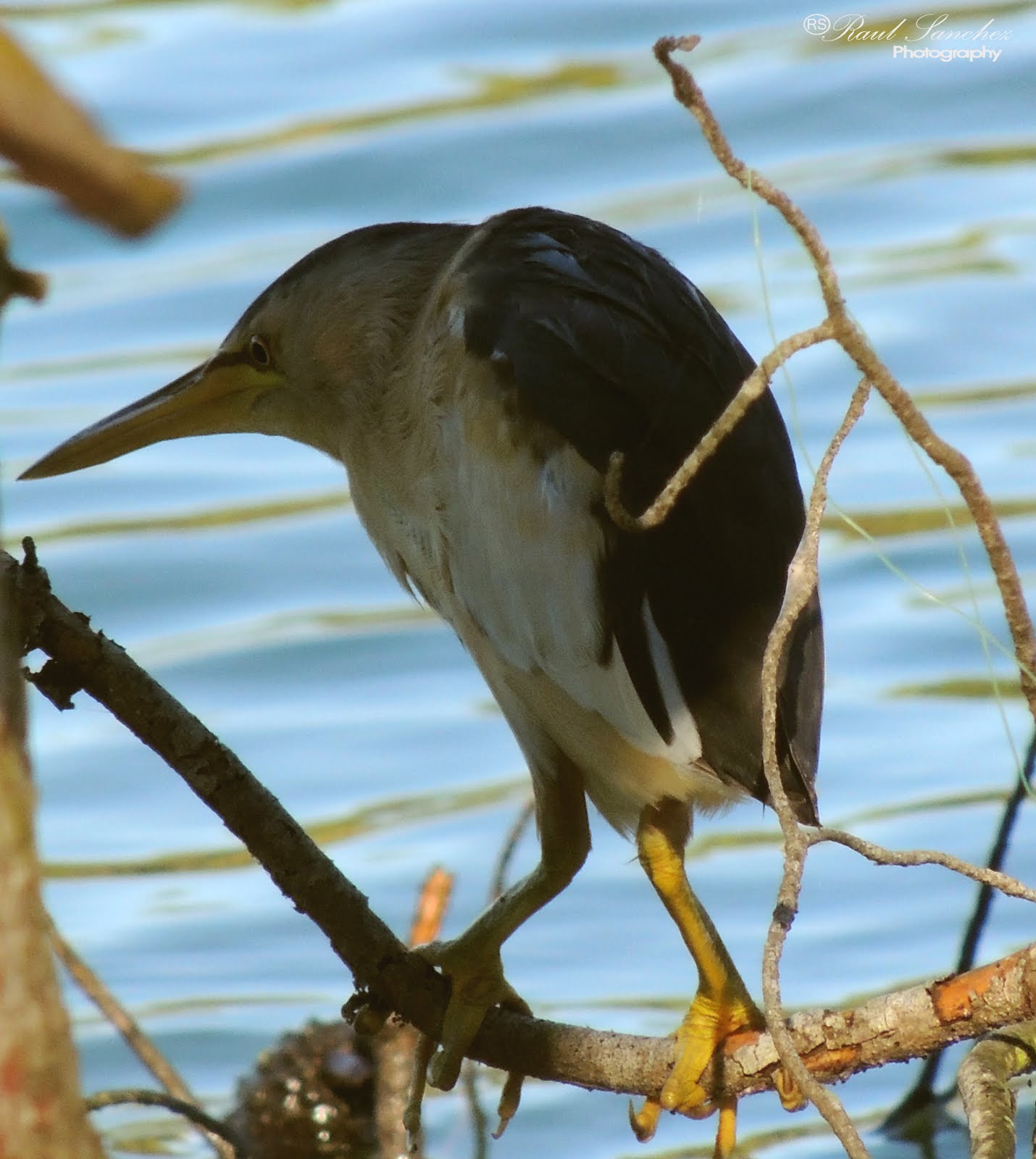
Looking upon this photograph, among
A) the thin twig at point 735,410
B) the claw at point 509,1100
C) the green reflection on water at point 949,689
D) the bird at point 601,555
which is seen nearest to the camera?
the thin twig at point 735,410

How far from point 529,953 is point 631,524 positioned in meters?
3.36

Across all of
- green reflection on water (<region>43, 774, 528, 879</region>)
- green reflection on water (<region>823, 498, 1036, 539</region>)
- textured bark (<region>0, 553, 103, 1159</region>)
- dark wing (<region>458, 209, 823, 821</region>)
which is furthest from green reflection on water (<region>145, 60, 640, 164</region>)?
textured bark (<region>0, 553, 103, 1159</region>)

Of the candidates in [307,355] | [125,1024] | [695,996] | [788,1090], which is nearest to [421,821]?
[125,1024]

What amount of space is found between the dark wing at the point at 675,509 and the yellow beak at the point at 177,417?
0.56 meters

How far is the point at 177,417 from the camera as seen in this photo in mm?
2893

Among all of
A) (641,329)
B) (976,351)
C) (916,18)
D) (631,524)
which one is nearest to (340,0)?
(916,18)

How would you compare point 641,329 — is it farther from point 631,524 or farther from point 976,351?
point 976,351

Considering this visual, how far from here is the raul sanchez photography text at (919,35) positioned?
7.33 m

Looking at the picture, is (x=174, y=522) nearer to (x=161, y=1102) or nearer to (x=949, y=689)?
(x=949, y=689)

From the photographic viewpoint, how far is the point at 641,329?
239cm

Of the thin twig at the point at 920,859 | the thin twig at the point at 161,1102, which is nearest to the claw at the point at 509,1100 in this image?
the thin twig at the point at 161,1102

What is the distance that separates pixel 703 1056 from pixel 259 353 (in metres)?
1.18

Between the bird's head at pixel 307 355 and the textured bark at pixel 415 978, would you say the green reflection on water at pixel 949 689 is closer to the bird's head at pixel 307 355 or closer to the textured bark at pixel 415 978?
the bird's head at pixel 307 355

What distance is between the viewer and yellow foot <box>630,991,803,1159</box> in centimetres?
230
